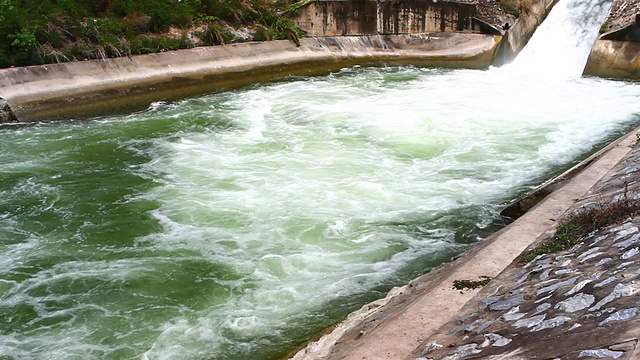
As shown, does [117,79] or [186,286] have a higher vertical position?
[117,79]

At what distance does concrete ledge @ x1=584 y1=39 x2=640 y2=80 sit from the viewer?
19219 millimetres

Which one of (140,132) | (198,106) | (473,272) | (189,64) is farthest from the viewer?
(189,64)

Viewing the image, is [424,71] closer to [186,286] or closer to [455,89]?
[455,89]

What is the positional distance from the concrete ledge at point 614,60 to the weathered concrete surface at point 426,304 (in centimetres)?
1313

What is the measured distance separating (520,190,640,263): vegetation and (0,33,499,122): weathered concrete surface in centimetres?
1242

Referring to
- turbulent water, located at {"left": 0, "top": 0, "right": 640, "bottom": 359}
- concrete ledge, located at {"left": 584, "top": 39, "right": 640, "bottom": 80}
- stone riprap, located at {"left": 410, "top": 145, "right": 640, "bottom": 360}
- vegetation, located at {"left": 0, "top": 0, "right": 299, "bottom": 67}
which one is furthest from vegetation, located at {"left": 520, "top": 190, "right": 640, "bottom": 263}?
concrete ledge, located at {"left": 584, "top": 39, "right": 640, "bottom": 80}

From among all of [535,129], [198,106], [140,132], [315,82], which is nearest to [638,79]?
[535,129]

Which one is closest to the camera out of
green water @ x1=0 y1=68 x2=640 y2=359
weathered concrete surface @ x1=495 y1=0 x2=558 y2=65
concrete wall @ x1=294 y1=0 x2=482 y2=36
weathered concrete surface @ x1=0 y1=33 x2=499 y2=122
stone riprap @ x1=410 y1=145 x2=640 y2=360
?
stone riprap @ x1=410 y1=145 x2=640 y2=360

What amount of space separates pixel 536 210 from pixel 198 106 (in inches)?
425

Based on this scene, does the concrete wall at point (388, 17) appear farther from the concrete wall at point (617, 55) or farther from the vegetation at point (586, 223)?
the vegetation at point (586, 223)

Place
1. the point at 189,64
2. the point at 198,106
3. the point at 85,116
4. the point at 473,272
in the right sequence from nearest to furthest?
the point at 473,272 < the point at 85,116 < the point at 198,106 < the point at 189,64

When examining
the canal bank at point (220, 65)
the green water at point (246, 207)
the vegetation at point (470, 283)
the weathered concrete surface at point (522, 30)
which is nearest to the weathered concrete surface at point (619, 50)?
the green water at point (246, 207)

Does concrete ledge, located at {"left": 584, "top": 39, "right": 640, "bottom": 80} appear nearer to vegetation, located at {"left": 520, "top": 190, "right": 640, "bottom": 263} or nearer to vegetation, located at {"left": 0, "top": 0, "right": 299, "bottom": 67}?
vegetation, located at {"left": 0, "top": 0, "right": 299, "bottom": 67}

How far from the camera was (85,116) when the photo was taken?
15.2m
